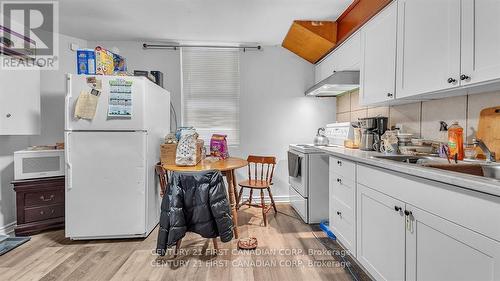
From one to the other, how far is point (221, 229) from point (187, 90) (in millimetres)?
2237

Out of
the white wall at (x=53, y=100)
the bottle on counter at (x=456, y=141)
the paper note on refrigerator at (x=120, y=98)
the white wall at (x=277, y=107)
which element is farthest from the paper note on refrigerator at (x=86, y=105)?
the bottle on counter at (x=456, y=141)

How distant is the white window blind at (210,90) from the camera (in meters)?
3.57

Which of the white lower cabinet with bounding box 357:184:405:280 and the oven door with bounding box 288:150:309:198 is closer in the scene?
the white lower cabinet with bounding box 357:184:405:280

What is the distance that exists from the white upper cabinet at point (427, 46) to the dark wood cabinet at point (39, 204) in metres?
3.48

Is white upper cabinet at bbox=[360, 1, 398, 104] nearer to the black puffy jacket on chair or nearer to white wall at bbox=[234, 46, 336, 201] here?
white wall at bbox=[234, 46, 336, 201]

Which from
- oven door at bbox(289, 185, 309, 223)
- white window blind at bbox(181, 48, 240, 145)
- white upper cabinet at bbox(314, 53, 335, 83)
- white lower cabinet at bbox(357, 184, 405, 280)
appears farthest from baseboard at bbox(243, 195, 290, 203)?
white lower cabinet at bbox(357, 184, 405, 280)

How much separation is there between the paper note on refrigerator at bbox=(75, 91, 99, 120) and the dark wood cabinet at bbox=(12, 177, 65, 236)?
3.10 feet

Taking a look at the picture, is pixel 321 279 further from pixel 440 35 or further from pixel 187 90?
pixel 187 90

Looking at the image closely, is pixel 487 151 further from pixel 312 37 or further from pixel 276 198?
pixel 276 198

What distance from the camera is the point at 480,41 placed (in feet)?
4.16

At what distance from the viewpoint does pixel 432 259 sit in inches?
46.1

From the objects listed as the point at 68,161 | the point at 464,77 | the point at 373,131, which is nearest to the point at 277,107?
the point at 373,131

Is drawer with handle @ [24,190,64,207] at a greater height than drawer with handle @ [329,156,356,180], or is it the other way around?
drawer with handle @ [329,156,356,180]

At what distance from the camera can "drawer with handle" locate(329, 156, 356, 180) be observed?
1928 mm
